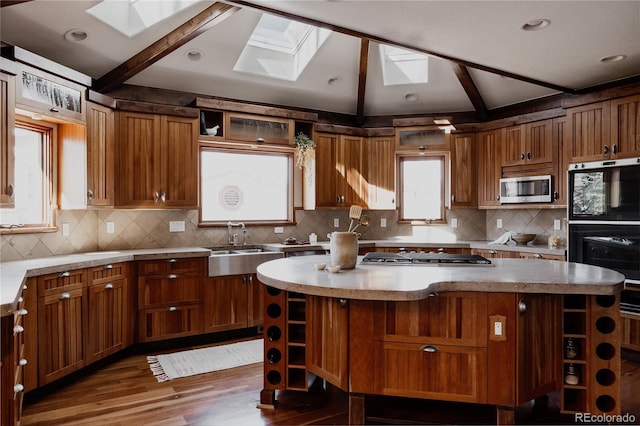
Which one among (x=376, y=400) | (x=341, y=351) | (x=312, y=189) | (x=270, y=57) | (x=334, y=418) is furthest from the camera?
(x=312, y=189)

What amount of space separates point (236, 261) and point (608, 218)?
3551 mm

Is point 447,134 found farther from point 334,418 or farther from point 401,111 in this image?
point 334,418

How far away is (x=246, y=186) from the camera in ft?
17.0

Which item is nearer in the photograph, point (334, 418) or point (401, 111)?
point (334, 418)

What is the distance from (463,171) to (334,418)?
361 cm

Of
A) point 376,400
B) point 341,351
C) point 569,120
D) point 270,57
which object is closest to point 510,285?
point 341,351

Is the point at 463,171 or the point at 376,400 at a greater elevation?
the point at 463,171

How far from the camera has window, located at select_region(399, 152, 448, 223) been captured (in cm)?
562

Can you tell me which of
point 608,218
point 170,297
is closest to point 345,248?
point 170,297

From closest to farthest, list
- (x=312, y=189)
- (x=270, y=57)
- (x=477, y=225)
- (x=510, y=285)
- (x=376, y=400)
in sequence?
1. (x=510, y=285)
2. (x=376, y=400)
3. (x=270, y=57)
4. (x=312, y=189)
5. (x=477, y=225)

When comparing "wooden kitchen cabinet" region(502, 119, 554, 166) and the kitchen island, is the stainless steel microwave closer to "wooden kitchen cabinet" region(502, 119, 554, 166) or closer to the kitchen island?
"wooden kitchen cabinet" region(502, 119, 554, 166)

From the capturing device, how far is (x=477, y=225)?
562 centimetres

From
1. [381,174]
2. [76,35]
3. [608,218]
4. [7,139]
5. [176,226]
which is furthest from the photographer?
[381,174]

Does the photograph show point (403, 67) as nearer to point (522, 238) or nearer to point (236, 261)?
point (522, 238)
